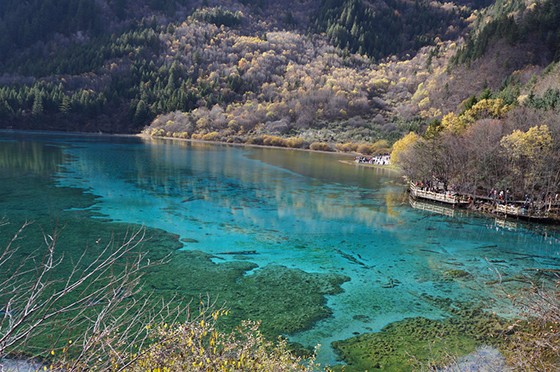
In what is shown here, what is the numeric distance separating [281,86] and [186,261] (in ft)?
485

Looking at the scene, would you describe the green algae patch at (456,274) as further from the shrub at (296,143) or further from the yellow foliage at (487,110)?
the shrub at (296,143)

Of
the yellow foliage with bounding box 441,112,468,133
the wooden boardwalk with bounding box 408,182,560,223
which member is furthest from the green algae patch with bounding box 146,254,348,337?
the yellow foliage with bounding box 441,112,468,133

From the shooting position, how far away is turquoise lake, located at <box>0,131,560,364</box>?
61.8ft

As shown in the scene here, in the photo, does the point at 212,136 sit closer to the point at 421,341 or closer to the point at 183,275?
the point at 183,275

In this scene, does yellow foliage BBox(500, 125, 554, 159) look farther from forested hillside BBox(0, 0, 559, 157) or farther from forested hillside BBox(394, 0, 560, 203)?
forested hillside BBox(0, 0, 559, 157)

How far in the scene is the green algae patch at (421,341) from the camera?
13617 millimetres

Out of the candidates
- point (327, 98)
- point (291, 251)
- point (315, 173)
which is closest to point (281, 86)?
point (327, 98)

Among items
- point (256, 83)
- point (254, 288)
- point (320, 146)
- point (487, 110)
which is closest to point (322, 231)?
point (254, 288)

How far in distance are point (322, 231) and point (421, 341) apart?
49.8ft

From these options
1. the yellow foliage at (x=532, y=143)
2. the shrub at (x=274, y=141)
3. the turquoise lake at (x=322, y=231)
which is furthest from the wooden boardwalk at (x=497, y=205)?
the shrub at (x=274, y=141)

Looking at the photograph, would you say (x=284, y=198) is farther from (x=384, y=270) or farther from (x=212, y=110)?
(x=212, y=110)

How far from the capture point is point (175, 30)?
197 m

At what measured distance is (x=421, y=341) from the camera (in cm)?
1511

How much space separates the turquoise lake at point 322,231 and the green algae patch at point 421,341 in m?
0.57
